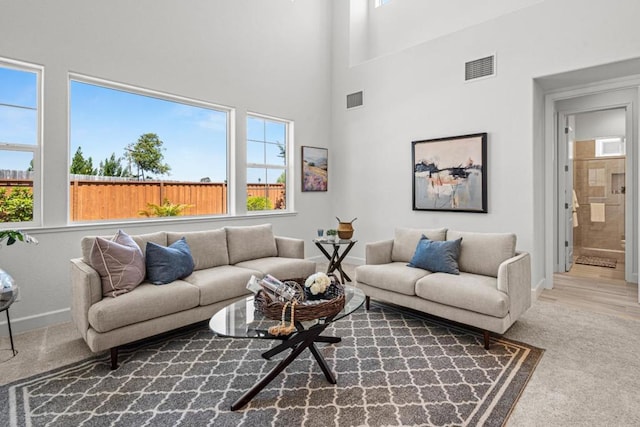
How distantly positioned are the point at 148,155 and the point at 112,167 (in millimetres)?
439

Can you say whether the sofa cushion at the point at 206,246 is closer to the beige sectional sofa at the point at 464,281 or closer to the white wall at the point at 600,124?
the beige sectional sofa at the point at 464,281

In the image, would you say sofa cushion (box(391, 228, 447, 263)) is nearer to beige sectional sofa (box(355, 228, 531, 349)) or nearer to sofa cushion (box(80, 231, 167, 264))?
beige sectional sofa (box(355, 228, 531, 349))

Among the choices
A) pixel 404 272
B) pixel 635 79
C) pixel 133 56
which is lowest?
pixel 404 272

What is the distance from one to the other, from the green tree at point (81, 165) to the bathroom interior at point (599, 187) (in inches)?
286

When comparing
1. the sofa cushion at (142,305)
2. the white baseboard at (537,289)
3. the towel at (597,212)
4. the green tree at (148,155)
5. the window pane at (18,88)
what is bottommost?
the white baseboard at (537,289)

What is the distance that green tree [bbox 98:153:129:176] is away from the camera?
3.91 meters

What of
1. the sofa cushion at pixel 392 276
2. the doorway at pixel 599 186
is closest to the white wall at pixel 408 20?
the doorway at pixel 599 186

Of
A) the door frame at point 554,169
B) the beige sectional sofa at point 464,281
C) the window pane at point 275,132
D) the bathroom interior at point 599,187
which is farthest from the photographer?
the bathroom interior at point 599,187

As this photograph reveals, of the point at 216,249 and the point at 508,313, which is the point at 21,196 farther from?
the point at 508,313

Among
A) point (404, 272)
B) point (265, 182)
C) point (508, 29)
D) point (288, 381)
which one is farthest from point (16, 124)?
point (508, 29)

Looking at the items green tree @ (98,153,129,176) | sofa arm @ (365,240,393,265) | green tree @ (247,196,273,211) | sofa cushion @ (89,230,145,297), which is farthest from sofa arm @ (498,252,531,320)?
green tree @ (98,153,129,176)

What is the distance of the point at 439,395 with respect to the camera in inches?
85.5

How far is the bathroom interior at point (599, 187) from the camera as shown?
246 inches

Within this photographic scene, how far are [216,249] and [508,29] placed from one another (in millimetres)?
4208
